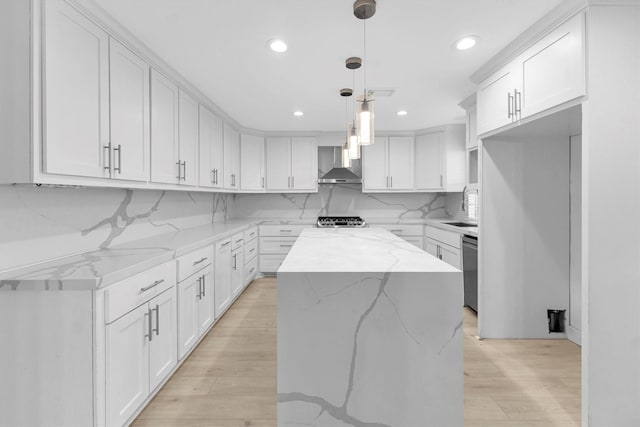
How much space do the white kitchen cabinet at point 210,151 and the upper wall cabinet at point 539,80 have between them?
2754 millimetres

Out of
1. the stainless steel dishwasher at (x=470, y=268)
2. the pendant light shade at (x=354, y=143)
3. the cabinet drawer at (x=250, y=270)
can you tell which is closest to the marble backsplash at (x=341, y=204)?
the cabinet drawer at (x=250, y=270)

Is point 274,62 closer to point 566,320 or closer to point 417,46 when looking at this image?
point 417,46

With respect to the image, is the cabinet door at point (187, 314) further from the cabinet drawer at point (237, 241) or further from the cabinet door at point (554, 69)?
the cabinet door at point (554, 69)

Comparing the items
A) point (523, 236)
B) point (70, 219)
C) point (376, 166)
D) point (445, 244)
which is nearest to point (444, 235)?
point (445, 244)

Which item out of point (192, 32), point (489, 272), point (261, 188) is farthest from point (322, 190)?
point (192, 32)

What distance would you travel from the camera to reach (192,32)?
6.59 feet

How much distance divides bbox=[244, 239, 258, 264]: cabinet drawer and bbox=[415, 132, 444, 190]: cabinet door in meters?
2.69

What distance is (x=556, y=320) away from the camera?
2727 mm

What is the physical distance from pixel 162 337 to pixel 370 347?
1.37 meters

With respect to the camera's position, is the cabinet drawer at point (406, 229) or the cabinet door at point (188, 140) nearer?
the cabinet door at point (188, 140)

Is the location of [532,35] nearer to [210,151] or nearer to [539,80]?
[539,80]

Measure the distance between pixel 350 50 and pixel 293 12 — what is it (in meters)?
0.57

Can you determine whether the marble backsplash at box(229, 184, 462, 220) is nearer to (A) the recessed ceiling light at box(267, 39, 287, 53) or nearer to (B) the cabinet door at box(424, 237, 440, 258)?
(B) the cabinet door at box(424, 237, 440, 258)

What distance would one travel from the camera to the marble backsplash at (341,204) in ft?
17.1
